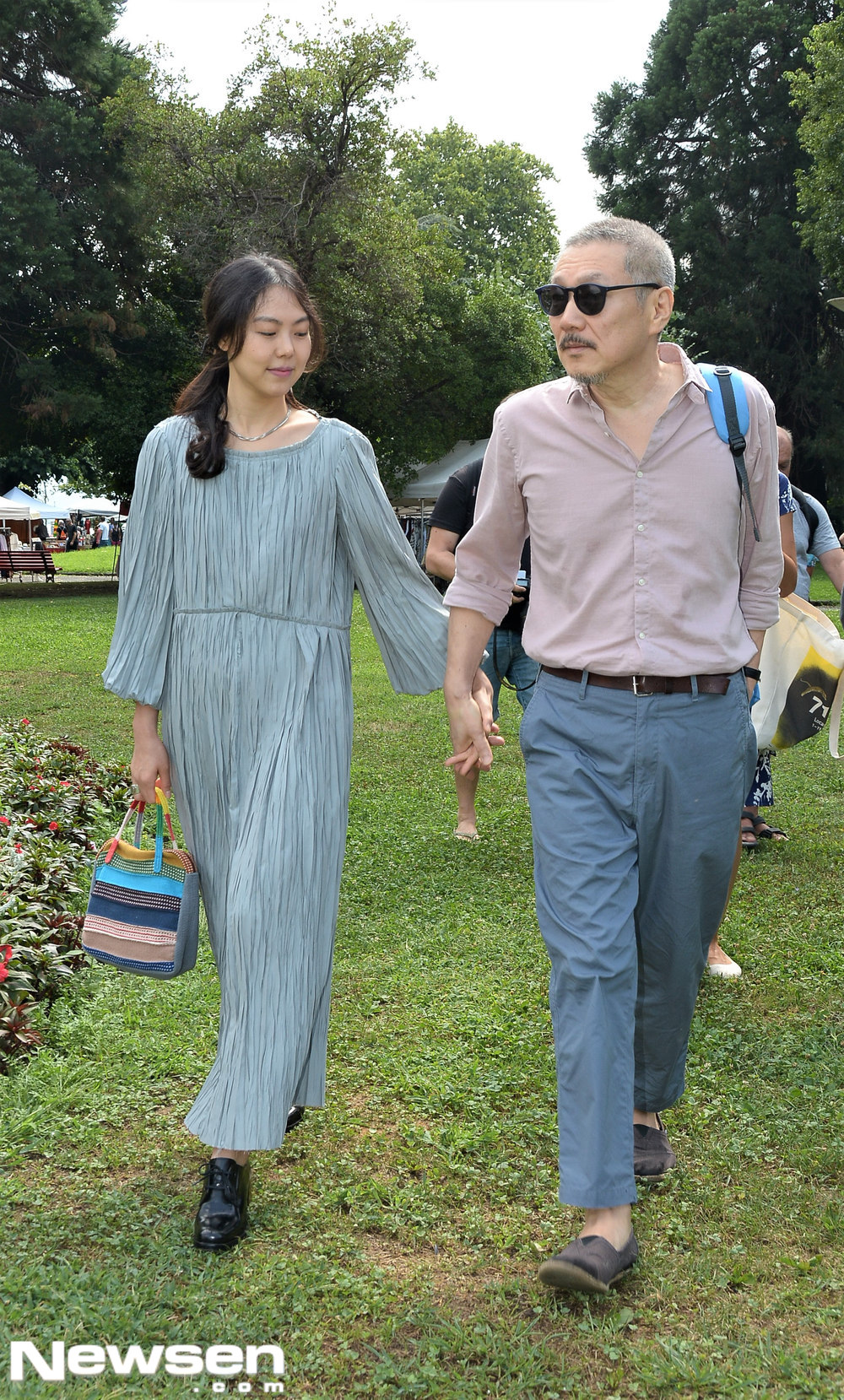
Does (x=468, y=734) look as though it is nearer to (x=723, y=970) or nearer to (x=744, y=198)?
(x=723, y=970)

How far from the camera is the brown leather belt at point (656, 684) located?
306 centimetres

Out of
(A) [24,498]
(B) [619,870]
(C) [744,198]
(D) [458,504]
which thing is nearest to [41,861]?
(D) [458,504]

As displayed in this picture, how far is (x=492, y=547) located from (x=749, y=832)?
182 inches

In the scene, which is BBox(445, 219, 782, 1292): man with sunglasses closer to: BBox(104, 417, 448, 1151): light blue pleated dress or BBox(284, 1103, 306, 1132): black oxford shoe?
BBox(104, 417, 448, 1151): light blue pleated dress

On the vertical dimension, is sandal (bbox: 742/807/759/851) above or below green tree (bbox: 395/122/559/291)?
below

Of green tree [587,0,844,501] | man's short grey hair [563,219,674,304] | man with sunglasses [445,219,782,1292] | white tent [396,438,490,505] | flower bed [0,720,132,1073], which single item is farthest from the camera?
green tree [587,0,844,501]

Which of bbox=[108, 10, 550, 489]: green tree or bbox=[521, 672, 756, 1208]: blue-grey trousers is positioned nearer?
bbox=[521, 672, 756, 1208]: blue-grey trousers

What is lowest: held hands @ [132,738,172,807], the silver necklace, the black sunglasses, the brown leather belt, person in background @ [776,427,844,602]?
held hands @ [132,738,172,807]

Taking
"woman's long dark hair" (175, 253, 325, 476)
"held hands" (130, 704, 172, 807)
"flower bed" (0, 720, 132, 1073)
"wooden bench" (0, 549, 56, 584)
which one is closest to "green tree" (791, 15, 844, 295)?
"wooden bench" (0, 549, 56, 584)

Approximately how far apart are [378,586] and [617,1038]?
1.32m

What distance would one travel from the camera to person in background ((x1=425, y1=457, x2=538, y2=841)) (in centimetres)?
658

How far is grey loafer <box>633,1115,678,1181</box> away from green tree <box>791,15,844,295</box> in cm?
2981

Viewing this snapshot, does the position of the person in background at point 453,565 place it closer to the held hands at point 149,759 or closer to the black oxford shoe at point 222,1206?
the held hands at point 149,759

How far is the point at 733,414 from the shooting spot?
313cm
